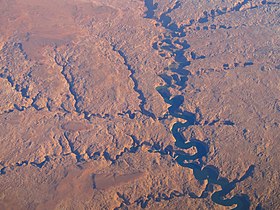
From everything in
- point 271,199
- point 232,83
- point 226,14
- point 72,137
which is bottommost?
point 271,199

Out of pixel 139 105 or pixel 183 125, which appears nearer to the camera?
pixel 183 125

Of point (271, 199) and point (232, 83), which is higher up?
point (232, 83)

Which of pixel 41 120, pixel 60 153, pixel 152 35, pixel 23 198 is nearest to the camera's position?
pixel 23 198

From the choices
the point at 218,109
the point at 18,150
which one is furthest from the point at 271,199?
the point at 18,150

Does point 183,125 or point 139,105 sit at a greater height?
point 139,105

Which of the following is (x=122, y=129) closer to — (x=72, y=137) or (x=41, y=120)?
(x=72, y=137)

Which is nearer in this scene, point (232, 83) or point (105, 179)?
point (105, 179)

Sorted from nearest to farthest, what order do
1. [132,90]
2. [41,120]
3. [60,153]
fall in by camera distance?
[60,153]
[41,120]
[132,90]
